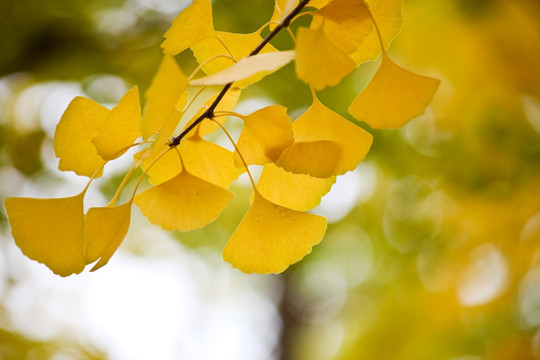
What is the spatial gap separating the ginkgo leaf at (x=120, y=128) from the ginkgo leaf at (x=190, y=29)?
2.7 inches

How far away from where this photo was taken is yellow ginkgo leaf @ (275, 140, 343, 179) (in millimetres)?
315

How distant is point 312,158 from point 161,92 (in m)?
0.12

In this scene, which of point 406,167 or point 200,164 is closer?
point 200,164

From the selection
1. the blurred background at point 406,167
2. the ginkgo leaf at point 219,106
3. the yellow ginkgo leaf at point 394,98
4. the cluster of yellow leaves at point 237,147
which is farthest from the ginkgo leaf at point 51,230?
the blurred background at point 406,167

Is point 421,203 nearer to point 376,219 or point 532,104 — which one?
point 376,219

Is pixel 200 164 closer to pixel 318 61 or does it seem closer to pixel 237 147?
pixel 237 147

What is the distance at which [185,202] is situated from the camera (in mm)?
366

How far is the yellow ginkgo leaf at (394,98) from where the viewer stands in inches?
11.8

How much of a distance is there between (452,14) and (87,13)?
1.09m

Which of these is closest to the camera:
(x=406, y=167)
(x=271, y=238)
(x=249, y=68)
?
(x=249, y=68)

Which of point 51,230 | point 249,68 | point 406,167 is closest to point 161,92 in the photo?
point 249,68

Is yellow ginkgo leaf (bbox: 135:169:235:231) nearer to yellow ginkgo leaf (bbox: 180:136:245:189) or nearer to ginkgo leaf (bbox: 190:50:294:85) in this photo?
yellow ginkgo leaf (bbox: 180:136:245:189)

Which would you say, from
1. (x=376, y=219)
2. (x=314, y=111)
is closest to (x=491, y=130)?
(x=376, y=219)

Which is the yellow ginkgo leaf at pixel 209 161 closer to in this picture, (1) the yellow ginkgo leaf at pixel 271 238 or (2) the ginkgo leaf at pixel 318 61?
(1) the yellow ginkgo leaf at pixel 271 238
